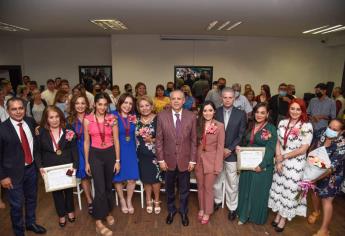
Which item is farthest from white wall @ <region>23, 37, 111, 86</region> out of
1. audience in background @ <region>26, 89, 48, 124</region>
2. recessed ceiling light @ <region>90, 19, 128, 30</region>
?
audience in background @ <region>26, 89, 48, 124</region>

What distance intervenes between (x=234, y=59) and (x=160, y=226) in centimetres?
711

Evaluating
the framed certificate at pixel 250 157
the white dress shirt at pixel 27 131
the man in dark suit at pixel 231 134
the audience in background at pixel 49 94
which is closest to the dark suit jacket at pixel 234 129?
the man in dark suit at pixel 231 134

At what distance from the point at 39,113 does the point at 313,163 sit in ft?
14.9

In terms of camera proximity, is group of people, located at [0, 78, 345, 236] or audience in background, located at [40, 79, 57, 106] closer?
group of people, located at [0, 78, 345, 236]

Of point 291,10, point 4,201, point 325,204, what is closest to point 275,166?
point 325,204

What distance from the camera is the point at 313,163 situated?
271cm

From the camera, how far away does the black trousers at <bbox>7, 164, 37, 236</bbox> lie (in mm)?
2621

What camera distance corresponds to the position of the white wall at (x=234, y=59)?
8594mm

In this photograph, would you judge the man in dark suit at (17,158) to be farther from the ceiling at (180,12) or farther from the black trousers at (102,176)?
the ceiling at (180,12)

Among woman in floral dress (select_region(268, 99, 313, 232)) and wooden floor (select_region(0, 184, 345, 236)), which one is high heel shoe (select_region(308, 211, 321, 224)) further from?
woman in floral dress (select_region(268, 99, 313, 232))

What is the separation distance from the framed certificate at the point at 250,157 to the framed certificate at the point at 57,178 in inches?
79.7

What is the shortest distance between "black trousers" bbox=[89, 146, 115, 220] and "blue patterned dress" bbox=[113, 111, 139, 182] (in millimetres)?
174

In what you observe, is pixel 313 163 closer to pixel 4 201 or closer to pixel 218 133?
pixel 218 133

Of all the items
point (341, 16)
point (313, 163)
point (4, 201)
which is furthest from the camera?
point (341, 16)
